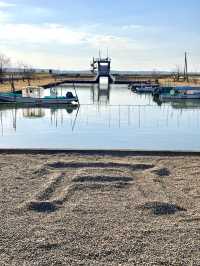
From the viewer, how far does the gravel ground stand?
20.6 ft

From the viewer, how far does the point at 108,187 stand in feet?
33.6

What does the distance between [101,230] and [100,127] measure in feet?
60.6

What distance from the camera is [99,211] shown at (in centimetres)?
836

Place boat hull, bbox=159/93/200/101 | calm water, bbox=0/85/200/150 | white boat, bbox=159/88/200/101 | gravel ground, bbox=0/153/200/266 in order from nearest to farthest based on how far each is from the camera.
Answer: gravel ground, bbox=0/153/200/266, calm water, bbox=0/85/200/150, boat hull, bbox=159/93/200/101, white boat, bbox=159/88/200/101

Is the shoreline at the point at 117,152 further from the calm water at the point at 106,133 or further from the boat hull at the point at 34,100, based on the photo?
the boat hull at the point at 34,100

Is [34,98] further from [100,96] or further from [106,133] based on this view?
[106,133]

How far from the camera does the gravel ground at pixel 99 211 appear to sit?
6266 millimetres

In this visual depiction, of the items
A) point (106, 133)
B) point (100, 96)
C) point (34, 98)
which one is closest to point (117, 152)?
point (106, 133)

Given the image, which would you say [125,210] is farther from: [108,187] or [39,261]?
[39,261]

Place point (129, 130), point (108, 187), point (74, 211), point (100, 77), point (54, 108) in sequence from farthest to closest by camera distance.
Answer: point (100, 77), point (54, 108), point (129, 130), point (108, 187), point (74, 211)

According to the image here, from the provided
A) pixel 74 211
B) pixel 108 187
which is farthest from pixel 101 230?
pixel 108 187

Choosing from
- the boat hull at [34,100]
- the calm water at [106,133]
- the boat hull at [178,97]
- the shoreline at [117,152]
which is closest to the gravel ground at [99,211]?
the shoreline at [117,152]

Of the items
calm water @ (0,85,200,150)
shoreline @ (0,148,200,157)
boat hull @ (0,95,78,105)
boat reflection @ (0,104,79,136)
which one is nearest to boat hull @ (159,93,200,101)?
boat hull @ (0,95,78,105)

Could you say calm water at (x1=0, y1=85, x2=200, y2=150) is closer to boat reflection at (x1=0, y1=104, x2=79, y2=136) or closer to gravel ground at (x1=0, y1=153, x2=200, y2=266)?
boat reflection at (x1=0, y1=104, x2=79, y2=136)
